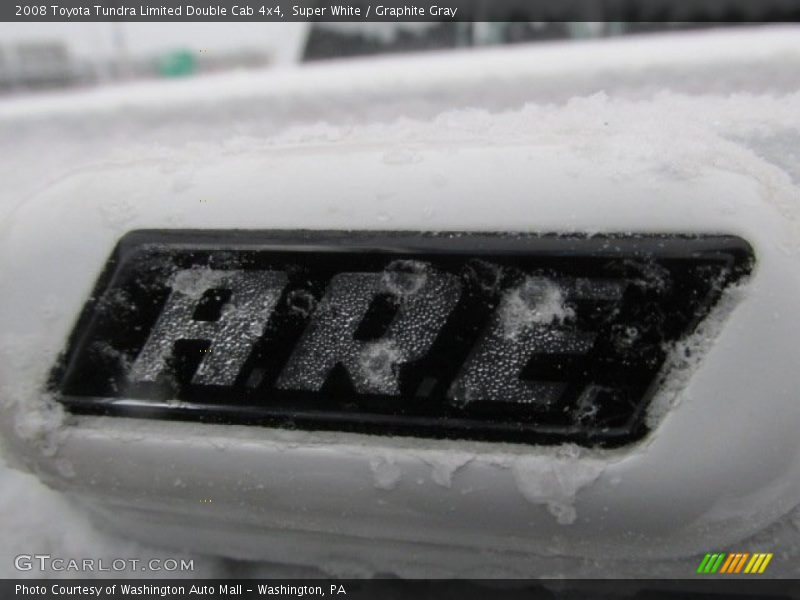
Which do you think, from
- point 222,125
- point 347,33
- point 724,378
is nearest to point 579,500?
point 724,378

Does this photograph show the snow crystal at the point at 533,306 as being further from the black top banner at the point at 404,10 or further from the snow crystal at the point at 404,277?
the black top banner at the point at 404,10

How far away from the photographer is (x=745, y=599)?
94 cm

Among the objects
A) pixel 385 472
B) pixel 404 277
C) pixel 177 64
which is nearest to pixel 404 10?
pixel 177 64

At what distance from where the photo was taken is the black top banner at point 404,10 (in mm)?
1385

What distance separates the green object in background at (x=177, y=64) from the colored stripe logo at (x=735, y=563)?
1936 millimetres

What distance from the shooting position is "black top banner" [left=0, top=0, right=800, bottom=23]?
1385 millimetres

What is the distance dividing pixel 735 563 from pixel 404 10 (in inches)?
54.5

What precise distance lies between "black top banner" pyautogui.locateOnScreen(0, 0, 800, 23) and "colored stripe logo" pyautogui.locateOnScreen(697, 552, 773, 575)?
1311 mm
